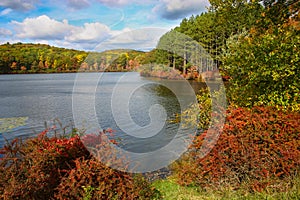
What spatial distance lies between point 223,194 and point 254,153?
910mm

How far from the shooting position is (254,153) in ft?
15.5

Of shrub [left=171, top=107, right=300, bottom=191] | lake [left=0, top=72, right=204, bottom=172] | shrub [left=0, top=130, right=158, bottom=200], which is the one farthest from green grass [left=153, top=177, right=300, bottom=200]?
lake [left=0, top=72, right=204, bottom=172]

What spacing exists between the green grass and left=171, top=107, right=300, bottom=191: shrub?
0.15 meters

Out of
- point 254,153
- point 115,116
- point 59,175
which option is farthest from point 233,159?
point 115,116

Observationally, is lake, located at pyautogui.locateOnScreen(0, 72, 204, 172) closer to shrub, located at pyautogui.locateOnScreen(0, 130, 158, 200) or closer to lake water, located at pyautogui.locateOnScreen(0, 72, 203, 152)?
lake water, located at pyautogui.locateOnScreen(0, 72, 203, 152)

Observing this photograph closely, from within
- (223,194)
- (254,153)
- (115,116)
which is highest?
(254,153)

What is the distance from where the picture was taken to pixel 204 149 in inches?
202

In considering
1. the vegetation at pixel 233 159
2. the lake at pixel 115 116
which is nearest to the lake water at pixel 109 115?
the lake at pixel 115 116

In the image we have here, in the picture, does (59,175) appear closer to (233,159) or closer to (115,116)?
(233,159)

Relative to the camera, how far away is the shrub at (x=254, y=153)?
4.70 metres

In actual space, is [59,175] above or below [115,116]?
above

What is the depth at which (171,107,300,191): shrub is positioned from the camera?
4.70m

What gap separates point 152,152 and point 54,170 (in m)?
6.94

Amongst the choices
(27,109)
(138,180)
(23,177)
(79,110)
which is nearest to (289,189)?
(138,180)
